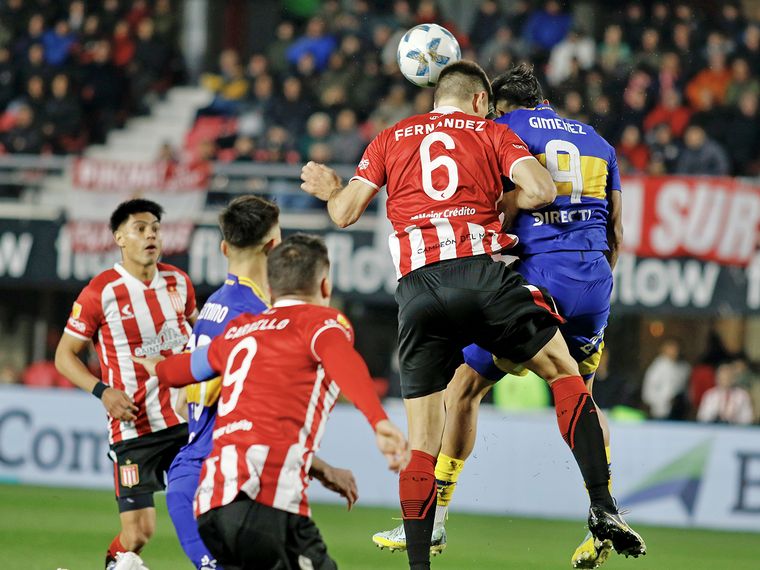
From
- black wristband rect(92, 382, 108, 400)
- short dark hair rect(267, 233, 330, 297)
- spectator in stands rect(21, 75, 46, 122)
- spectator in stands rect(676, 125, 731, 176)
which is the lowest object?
black wristband rect(92, 382, 108, 400)

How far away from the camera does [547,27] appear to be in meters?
16.4

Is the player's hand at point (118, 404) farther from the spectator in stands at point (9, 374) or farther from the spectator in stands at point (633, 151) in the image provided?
the spectator in stands at point (9, 374)

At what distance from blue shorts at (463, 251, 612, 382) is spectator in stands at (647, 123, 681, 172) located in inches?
319

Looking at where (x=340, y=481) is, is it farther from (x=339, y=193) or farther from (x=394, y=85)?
(x=394, y=85)

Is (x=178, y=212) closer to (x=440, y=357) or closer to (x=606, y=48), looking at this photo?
(x=606, y=48)

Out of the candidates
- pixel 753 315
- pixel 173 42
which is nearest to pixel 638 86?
pixel 753 315

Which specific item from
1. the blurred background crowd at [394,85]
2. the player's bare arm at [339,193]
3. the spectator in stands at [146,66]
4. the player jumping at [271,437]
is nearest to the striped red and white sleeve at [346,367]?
the player jumping at [271,437]

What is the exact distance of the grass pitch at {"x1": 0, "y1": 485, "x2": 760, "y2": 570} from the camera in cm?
838

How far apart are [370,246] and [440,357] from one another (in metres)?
7.99

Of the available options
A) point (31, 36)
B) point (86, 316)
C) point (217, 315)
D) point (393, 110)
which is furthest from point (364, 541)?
point (31, 36)

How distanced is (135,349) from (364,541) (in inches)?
142

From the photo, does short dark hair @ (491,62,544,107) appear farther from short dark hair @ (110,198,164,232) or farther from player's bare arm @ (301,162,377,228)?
short dark hair @ (110,198,164,232)

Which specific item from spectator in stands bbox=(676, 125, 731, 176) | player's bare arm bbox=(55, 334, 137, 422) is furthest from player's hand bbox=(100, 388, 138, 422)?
spectator in stands bbox=(676, 125, 731, 176)

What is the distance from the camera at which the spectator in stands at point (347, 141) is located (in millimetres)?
15102
